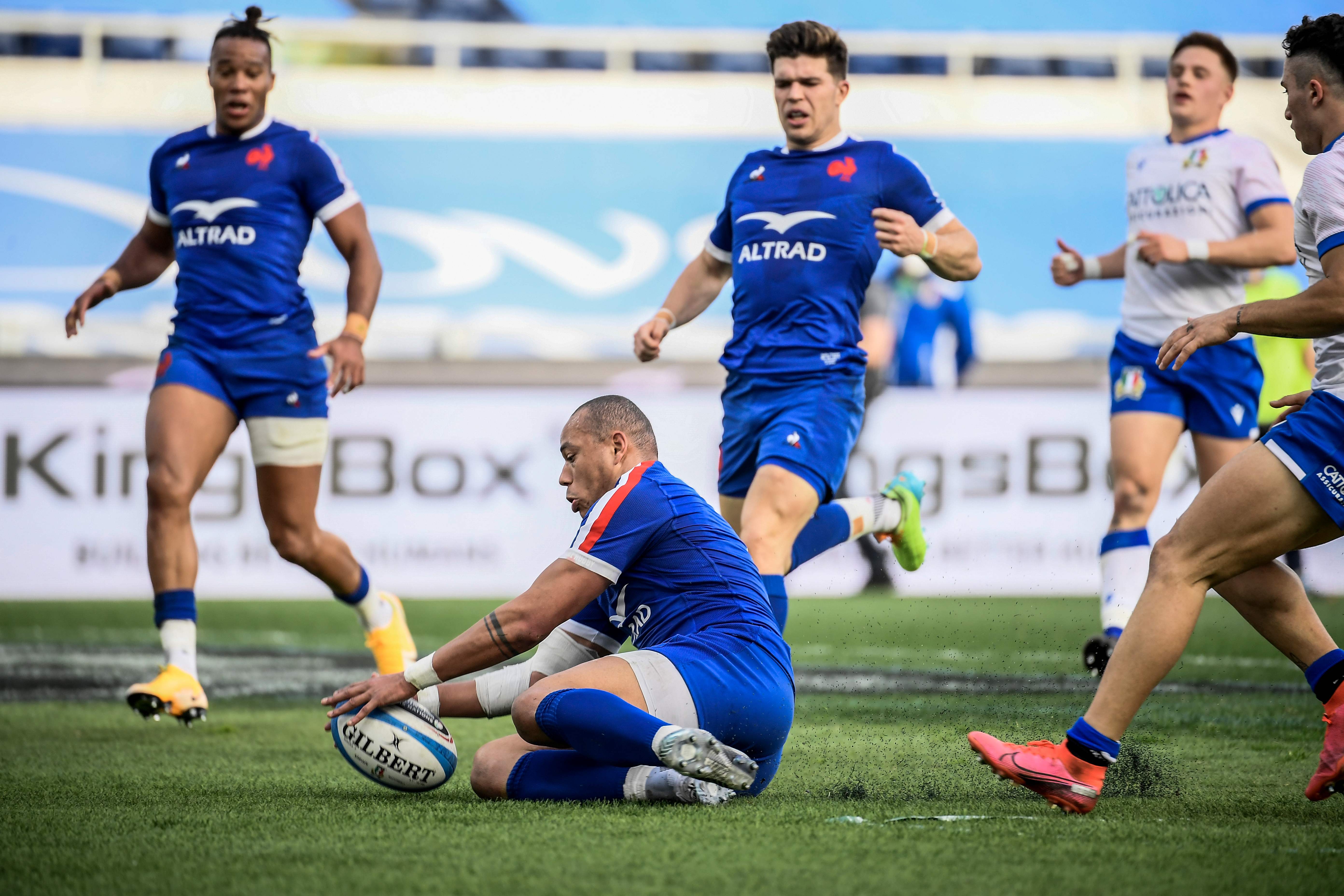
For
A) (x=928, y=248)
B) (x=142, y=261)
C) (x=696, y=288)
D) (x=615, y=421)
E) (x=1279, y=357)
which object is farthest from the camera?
(x=1279, y=357)

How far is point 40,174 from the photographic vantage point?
18.4 metres

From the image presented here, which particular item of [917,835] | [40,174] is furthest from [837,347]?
[40,174]

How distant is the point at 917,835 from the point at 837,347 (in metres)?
2.50

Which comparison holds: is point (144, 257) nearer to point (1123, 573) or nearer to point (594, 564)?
point (594, 564)

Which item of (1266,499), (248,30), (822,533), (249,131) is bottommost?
(822,533)

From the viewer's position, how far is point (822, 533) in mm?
5926

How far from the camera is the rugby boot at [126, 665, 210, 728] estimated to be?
526 cm

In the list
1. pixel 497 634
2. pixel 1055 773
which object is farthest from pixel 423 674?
pixel 1055 773

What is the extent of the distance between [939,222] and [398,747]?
110 inches

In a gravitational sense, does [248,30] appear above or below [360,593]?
above

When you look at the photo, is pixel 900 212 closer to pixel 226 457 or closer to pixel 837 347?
pixel 837 347

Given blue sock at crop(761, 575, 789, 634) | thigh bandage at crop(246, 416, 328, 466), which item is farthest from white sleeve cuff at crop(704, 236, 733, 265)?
thigh bandage at crop(246, 416, 328, 466)

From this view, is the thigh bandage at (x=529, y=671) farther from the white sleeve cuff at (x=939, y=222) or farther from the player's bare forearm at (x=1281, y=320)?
the white sleeve cuff at (x=939, y=222)

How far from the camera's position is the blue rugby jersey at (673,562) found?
13.1ft
